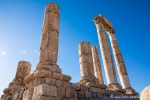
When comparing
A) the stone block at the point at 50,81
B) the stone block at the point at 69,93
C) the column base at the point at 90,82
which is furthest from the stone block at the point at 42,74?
the column base at the point at 90,82

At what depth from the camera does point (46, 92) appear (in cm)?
525

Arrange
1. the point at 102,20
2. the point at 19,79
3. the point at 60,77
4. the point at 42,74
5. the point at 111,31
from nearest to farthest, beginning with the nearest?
the point at 42,74
the point at 60,77
the point at 19,79
the point at 102,20
the point at 111,31

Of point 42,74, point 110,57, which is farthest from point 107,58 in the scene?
point 42,74

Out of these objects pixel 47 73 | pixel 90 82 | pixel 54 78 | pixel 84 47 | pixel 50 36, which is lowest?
pixel 54 78

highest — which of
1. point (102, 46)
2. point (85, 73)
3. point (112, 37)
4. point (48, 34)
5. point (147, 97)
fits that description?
point (112, 37)

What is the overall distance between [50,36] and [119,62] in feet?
34.2

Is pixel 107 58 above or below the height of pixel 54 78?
above

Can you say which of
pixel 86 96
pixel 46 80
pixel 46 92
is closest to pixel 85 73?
pixel 86 96

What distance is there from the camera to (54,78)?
6.36m

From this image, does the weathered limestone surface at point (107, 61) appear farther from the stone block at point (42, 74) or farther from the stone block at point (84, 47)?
the stone block at point (42, 74)

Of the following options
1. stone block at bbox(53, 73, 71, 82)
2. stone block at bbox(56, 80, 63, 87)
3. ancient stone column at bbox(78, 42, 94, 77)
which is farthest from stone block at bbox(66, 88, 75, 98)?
ancient stone column at bbox(78, 42, 94, 77)

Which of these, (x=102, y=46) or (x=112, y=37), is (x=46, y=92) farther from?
(x=112, y=37)

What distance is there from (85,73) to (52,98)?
17.9ft

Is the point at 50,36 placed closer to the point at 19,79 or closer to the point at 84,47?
the point at 84,47
